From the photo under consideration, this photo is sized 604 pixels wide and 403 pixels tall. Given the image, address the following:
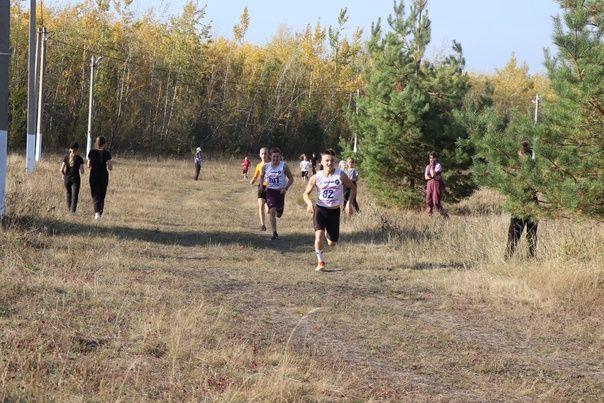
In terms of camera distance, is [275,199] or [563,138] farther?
[275,199]

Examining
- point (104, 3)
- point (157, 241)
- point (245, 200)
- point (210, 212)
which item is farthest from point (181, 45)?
point (157, 241)

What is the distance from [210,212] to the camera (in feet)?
66.4

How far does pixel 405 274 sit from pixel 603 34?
4.14 m

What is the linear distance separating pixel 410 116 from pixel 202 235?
779 centimetres

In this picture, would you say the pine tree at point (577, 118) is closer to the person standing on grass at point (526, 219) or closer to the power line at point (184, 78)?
the person standing on grass at point (526, 219)

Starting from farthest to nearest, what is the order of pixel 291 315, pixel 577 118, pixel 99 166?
pixel 99 166, pixel 577 118, pixel 291 315

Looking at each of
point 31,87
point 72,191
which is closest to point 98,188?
point 72,191

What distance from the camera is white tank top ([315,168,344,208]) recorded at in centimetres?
1098

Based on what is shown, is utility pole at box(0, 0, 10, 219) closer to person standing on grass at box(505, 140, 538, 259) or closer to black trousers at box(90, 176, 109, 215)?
black trousers at box(90, 176, 109, 215)

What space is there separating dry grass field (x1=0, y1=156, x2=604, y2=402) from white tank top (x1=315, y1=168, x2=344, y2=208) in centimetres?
102

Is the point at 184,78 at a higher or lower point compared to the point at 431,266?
higher

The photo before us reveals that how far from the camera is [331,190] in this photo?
11.0m

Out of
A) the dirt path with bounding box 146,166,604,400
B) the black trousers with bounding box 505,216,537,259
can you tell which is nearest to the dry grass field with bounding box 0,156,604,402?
the dirt path with bounding box 146,166,604,400

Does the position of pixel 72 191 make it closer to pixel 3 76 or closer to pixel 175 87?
pixel 3 76
